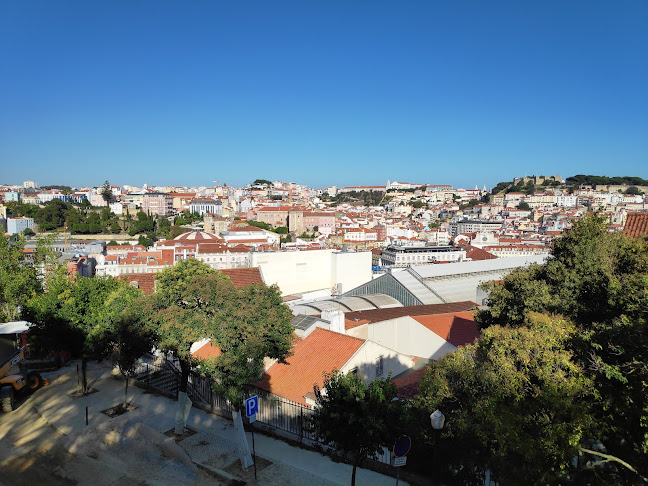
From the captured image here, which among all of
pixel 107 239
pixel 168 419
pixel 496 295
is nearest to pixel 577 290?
pixel 496 295

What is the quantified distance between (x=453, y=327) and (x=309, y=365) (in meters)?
7.87

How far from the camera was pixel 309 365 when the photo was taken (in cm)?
1184

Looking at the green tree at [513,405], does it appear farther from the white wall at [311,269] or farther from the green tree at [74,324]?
the white wall at [311,269]

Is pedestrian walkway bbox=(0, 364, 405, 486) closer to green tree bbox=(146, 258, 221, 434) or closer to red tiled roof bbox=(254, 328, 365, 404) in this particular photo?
green tree bbox=(146, 258, 221, 434)

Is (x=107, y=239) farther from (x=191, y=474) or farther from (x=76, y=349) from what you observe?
(x=191, y=474)

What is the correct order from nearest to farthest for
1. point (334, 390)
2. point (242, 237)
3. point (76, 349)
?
1. point (334, 390)
2. point (76, 349)
3. point (242, 237)

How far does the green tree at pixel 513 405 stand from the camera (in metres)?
5.23

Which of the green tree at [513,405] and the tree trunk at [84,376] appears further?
the tree trunk at [84,376]

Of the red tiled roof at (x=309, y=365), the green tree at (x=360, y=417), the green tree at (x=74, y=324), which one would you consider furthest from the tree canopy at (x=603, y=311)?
the green tree at (x=74, y=324)

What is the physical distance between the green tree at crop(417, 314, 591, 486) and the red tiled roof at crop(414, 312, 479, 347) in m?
9.00

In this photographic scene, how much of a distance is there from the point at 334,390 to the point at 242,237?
67.9m

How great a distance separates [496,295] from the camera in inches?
460

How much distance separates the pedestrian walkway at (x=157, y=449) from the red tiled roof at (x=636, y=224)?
1239 cm

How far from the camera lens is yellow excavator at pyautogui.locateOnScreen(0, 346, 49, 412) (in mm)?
11367
